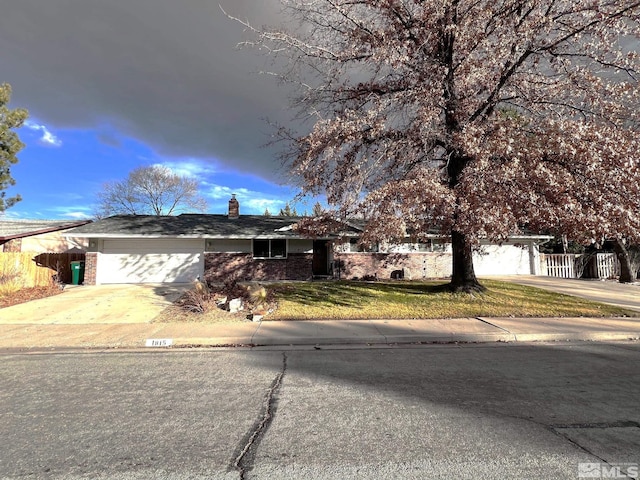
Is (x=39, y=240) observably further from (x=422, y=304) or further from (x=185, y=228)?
(x=422, y=304)

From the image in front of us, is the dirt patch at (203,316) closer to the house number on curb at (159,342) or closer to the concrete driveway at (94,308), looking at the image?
the concrete driveway at (94,308)

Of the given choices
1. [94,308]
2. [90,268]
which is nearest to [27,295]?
[90,268]

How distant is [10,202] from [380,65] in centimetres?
2711

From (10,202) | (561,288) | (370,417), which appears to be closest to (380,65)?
(370,417)

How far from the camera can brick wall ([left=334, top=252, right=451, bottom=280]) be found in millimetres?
19594

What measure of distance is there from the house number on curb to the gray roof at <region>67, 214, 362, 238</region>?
359 inches

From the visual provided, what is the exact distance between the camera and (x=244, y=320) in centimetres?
954

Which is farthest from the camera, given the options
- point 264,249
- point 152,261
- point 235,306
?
point 264,249

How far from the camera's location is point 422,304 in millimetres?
11086

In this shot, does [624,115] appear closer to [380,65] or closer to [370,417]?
[380,65]

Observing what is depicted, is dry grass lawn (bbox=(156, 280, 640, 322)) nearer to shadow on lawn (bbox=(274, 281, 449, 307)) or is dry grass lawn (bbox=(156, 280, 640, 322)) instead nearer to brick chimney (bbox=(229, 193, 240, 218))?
shadow on lawn (bbox=(274, 281, 449, 307))

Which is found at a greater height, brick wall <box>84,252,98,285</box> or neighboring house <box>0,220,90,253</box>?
neighboring house <box>0,220,90,253</box>

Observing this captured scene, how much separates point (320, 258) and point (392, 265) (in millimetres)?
4088

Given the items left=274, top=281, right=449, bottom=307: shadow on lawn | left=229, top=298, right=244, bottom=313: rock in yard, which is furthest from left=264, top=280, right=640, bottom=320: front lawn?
left=229, top=298, right=244, bottom=313: rock in yard
